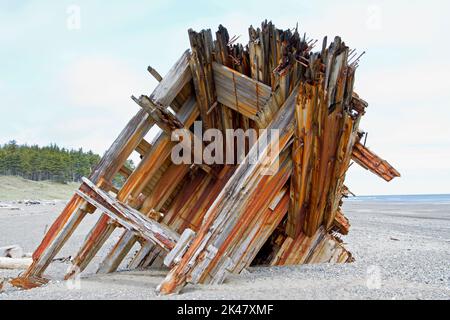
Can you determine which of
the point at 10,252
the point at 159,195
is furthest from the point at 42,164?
the point at 159,195

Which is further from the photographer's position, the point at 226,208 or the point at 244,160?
the point at 244,160

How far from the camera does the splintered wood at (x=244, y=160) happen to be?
5.28 meters

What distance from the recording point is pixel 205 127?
7.11m

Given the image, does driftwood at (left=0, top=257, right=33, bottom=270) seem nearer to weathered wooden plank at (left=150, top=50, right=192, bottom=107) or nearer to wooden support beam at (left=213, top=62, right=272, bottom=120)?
weathered wooden plank at (left=150, top=50, right=192, bottom=107)

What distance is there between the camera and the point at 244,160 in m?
5.43

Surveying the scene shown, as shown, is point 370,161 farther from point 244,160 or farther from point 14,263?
point 14,263

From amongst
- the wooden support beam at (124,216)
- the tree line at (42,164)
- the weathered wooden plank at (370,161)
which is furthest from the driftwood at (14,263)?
the tree line at (42,164)

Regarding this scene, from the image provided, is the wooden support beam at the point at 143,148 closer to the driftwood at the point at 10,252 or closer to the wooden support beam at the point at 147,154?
the wooden support beam at the point at 147,154

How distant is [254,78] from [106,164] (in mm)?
2393

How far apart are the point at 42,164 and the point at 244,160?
69386mm

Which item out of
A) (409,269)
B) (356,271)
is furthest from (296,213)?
(409,269)

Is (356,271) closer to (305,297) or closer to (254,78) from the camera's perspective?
(305,297)

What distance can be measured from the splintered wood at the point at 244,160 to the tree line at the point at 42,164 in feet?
215

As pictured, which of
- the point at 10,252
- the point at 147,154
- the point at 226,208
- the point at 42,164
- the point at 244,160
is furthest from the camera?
the point at 42,164
